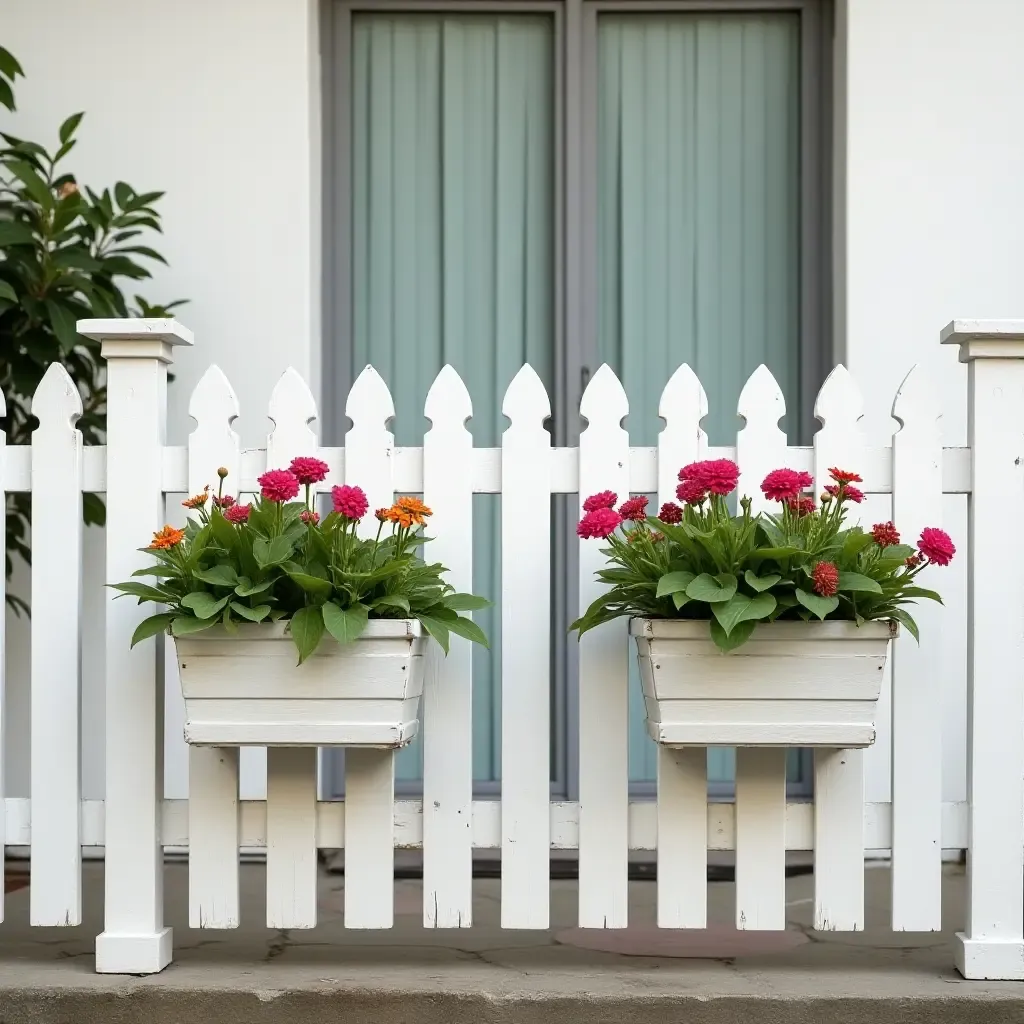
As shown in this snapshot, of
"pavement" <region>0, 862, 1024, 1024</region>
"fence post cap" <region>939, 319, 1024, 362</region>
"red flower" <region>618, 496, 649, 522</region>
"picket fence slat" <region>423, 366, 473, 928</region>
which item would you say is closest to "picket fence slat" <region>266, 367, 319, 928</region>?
"pavement" <region>0, 862, 1024, 1024</region>

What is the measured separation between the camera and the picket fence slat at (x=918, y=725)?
2646 mm

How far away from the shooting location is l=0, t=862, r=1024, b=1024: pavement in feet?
8.13

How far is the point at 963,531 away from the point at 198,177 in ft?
8.39

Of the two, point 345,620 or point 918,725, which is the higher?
point 345,620

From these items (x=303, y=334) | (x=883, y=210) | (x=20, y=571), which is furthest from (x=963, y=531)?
(x=20, y=571)

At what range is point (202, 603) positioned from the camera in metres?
2.37

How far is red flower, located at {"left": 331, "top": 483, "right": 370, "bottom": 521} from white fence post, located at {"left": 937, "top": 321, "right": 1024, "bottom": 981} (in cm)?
123

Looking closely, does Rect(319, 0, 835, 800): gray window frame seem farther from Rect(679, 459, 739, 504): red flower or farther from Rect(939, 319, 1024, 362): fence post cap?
Rect(679, 459, 739, 504): red flower

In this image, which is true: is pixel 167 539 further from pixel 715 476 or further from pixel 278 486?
pixel 715 476

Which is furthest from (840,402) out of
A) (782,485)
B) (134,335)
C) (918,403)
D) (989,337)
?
(134,335)

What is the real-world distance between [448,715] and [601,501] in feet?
1.92

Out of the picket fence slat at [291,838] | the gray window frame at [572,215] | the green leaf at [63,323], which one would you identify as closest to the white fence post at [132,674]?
the picket fence slat at [291,838]

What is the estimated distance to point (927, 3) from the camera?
3988 millimetres

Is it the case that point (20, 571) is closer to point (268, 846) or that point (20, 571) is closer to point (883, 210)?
point (268, 846)
